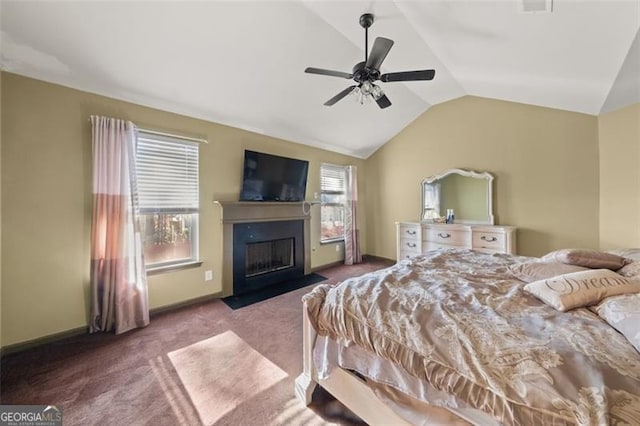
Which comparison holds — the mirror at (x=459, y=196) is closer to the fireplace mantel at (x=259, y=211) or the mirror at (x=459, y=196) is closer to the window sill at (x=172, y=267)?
the fireplace mantel at (x=259, y=211)

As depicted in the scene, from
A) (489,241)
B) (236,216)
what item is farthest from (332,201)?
(489,241)

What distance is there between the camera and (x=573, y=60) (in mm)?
2148

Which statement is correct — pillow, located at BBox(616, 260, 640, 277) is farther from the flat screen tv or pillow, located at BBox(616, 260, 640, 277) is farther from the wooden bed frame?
the flat screen tv

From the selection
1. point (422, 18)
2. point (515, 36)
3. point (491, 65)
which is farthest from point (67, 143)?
point (491, 65)

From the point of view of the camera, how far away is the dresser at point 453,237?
335 cm

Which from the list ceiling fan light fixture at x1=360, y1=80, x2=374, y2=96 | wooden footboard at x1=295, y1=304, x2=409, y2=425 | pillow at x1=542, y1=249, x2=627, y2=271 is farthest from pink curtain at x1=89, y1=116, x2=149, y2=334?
pillow at x1=542, y1=249, x2=627, y2=271

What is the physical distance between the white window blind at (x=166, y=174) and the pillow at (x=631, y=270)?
3.70m

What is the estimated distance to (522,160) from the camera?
341 centimetres

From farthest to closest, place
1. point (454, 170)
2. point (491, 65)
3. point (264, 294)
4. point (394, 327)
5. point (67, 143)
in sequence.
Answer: point (454, 170)
point (264, 294)
point (491, 65)
point (67, 143)
point (394, 327)

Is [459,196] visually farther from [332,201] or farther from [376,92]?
[376,92]

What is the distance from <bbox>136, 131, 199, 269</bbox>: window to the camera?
8.65 feet

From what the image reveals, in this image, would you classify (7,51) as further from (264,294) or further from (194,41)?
(264,294)

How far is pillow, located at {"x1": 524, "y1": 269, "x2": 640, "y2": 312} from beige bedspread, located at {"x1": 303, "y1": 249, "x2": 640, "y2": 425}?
0.04 metres

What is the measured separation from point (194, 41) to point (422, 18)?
2082mm
